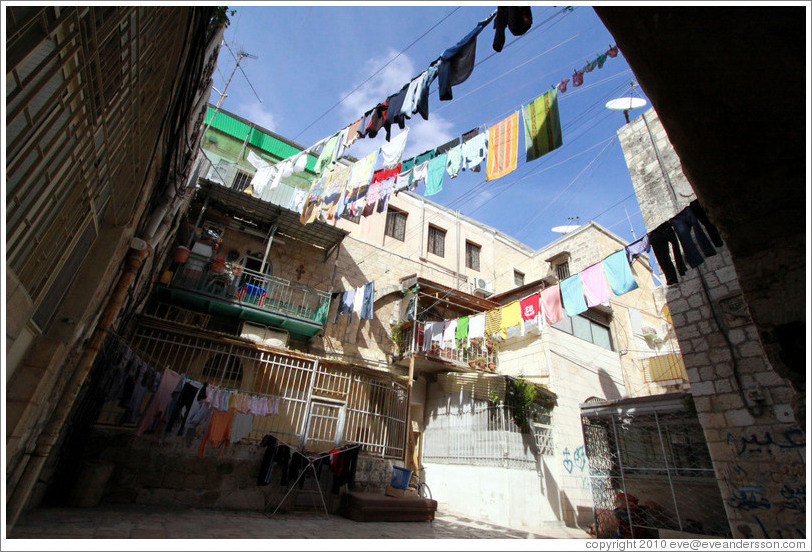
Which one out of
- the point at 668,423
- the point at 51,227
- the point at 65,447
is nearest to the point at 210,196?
the point at 65,447

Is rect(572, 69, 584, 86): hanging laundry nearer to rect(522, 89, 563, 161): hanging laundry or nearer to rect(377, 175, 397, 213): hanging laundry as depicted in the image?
rect(522, 89, 563, 161): hanging laundry

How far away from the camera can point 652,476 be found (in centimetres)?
809

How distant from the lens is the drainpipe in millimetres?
3906

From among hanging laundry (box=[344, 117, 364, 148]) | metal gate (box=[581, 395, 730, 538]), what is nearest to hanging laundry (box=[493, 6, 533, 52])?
hanging laundry (box=[344, 117, 364, 148])

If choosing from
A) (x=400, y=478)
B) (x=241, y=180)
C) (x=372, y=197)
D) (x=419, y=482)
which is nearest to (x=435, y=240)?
(x=372, y=197)

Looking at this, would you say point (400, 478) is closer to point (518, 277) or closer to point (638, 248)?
point (638, 248)

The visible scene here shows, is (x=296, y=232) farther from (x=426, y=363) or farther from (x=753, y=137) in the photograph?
(x=753, y=137)

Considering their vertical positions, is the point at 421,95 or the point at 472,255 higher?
the point at 472,255

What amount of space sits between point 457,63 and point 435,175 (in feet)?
8.68

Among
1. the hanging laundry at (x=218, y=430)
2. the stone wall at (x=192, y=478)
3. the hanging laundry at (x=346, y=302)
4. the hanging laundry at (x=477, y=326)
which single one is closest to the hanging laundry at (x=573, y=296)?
the hanging laundry at (x=477, y=326)

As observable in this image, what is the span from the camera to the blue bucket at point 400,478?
8.85 metres

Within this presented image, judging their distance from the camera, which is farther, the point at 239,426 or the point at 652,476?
the point at 652,476

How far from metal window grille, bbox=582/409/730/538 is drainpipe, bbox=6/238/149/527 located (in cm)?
983

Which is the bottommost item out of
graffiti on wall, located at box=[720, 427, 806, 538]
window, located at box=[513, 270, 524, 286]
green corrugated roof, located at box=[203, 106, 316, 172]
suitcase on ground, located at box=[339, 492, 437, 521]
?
suitcase on ground, located at box=[339, 492, 437, 521]
